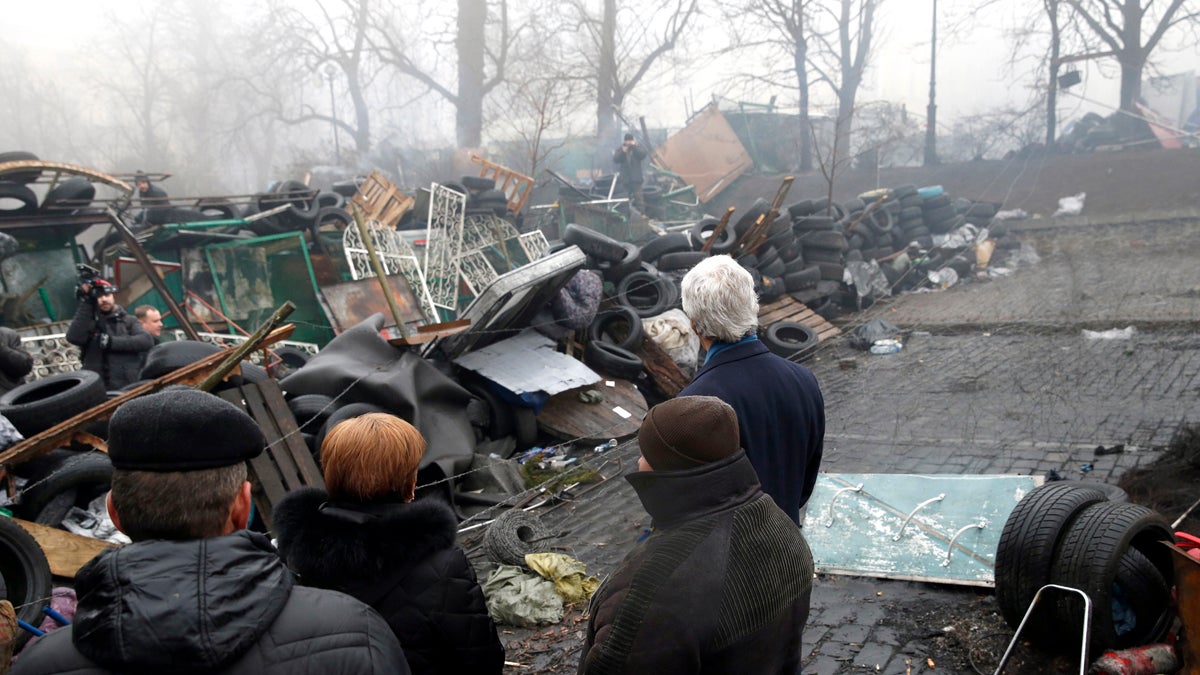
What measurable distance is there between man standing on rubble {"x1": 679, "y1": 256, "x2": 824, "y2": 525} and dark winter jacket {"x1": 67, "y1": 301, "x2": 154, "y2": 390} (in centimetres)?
669

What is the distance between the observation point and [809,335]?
11.1 meters

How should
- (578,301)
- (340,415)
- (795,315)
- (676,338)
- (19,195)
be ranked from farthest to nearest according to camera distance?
(795,315)
(19,195)
(676,338)
(578,301)
(340,415)

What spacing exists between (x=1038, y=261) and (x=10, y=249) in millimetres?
Answer: 17613

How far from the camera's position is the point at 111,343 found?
745cm

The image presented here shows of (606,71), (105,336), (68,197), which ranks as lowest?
(105,336)

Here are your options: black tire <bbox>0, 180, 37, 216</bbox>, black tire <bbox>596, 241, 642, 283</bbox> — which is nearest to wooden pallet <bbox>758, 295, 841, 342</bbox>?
black tire <bbox>596, 241, 642, 283</bbox>

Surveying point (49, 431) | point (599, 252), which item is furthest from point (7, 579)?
point (599, 252)

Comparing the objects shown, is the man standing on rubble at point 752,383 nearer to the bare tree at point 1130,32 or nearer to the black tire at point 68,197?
the black tire at point 68,197

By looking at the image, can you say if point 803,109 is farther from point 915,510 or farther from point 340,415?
point 915,510

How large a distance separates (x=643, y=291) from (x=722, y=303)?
812 centimetres

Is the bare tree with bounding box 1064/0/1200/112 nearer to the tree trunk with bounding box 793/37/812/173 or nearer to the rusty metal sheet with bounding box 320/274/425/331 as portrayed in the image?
the tree trunk with bounding box 793/37/812/173

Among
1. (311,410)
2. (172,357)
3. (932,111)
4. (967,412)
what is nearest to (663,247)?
(967,412)

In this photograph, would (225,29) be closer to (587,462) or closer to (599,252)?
(599,252)

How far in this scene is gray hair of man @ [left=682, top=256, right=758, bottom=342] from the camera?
2.80 metres
